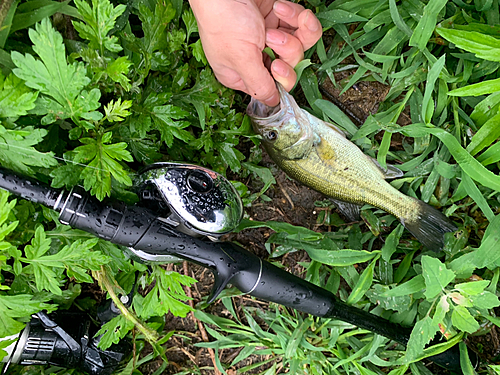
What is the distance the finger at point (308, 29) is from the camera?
7.39 feet

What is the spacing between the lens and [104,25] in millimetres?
1820

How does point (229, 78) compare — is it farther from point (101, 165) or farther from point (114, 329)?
point (114, 329)

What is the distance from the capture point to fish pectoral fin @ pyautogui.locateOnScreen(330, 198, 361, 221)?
267 cm

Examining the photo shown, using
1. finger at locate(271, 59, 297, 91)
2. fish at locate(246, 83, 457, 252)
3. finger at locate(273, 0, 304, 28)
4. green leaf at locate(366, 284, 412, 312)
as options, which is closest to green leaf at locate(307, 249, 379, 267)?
green leaf at locate(366, 284, 412, 312)

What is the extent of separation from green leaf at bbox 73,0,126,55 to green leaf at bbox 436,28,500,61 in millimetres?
1727

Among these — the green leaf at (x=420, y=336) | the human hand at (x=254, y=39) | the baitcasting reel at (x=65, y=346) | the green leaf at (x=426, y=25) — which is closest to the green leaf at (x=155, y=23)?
the human hand at (x=254, y=39)

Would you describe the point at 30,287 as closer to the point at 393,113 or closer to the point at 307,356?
the point at 307,356

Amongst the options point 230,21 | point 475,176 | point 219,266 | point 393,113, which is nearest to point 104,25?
point 230,21

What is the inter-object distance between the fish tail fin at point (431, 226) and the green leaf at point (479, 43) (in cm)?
94

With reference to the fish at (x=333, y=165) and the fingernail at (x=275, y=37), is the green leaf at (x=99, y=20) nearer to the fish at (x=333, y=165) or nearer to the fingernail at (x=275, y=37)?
the fingernail at (x=275, y=37)

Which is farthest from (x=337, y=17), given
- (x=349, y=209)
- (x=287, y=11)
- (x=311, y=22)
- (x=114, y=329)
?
(x=114, y=329)

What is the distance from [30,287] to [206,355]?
1.44 m

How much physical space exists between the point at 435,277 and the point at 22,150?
2245 millimetres

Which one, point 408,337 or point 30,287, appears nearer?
point 30,287
